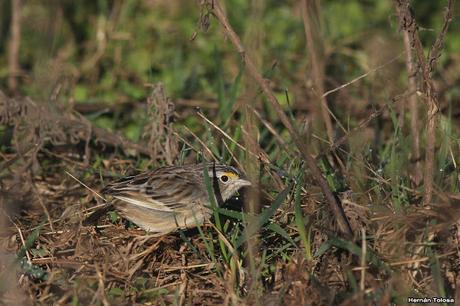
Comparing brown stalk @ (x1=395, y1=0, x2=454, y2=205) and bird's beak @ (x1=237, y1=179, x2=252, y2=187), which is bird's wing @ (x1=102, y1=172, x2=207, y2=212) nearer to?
bird's beak @ (x1=237, y1=179, x2=252, y2=187)

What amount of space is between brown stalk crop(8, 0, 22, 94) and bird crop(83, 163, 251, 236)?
266 centimetres

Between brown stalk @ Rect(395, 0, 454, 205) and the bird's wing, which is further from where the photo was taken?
the bird's wing

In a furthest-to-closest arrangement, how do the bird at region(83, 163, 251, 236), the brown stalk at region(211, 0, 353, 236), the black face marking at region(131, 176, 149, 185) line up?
the black face marking at region(131, 176, 149, 185), the bird at region(83, 163, 251, 236), the brown stalk at region(211, 0, 353, 236)

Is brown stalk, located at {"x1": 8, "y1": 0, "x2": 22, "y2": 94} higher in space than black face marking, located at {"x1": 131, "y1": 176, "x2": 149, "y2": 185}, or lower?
higher

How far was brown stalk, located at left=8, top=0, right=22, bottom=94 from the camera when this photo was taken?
25.8ft

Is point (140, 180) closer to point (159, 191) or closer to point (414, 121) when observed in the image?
point (159, 191)

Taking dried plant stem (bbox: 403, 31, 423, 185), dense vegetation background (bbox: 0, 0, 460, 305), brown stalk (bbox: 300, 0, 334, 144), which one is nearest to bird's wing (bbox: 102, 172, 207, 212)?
dense vegetation background (bbox: 0, 0, 460, 305)

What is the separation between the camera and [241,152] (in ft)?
19.8

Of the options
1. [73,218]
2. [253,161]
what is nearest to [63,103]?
[73,218]

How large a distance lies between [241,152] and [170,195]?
2.50ft

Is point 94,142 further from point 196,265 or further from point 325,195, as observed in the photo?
point 325,195

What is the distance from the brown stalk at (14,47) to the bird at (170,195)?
2.66 m

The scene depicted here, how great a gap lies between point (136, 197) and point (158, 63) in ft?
10.6

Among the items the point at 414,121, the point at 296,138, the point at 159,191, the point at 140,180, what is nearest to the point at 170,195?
the point at 159,191
